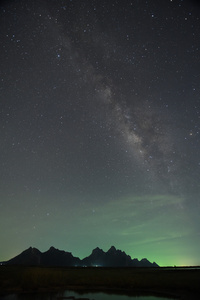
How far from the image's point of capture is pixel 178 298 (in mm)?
21969

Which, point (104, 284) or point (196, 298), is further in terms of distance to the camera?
point (104, 284)

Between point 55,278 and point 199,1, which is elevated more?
point 199,1

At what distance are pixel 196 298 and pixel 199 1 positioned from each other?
26113mm

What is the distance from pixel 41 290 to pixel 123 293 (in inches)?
360

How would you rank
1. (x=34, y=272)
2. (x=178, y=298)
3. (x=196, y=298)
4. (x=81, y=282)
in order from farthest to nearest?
(x=81, y=282), (x=34, y=272), (x=178, y=298), (x=196, y=298)

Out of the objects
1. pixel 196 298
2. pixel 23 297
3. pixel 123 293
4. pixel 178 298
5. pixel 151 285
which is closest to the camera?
pixel 196 298

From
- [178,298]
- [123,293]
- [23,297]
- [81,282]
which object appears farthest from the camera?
[81,282]

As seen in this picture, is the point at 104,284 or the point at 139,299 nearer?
the point at 139,299

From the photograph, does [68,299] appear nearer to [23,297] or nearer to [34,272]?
[23,297]

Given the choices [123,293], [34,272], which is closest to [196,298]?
[123,293]

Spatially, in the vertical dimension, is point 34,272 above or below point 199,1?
below

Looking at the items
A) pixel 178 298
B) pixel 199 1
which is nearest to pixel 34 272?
pixel 178 298

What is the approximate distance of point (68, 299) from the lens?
22.2 m

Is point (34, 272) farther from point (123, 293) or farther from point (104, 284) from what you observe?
point (123, 293)
